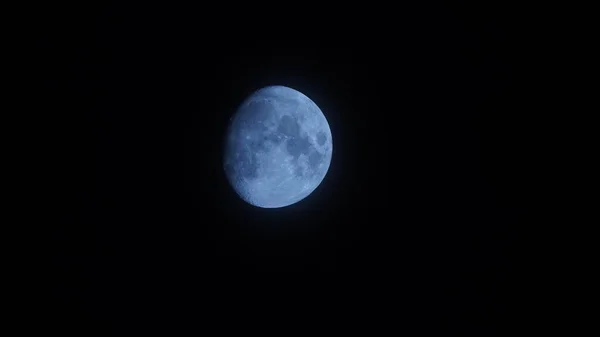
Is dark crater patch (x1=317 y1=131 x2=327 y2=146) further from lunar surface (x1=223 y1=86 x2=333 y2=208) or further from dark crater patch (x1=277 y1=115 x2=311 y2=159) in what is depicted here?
dark crater patch (x1=277 y1=115 x2=311 y2=159)

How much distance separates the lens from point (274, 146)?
3250 millimetres

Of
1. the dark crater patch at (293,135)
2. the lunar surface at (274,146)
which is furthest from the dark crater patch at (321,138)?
the dark crater patch at (293,135)

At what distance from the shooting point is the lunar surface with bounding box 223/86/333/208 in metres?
3.29

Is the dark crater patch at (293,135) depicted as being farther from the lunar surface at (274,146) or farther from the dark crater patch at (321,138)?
the dark crater patch at (321,138)

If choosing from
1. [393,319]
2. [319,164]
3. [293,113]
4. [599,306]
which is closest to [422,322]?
[393,319]

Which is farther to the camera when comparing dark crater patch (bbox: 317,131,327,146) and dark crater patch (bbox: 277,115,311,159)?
dark crater patch (bbox: 317,131,327,146)

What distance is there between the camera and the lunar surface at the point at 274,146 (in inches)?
129

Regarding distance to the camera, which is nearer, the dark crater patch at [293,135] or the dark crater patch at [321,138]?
the dark crater patch at [293,135]

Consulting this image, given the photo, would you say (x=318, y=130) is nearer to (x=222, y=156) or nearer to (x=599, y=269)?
(x=222, y=156)

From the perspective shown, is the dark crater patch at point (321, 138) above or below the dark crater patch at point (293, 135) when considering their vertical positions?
above

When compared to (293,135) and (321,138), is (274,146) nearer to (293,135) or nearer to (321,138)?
(293,135)

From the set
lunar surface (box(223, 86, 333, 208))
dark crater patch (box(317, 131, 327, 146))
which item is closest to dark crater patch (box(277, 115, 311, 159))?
lunar surface (box(223, 86, 333, 208))

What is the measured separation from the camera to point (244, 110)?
3436 millimetres

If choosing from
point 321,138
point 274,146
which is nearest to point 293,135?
point 274,146
